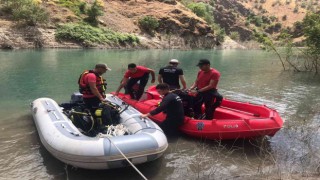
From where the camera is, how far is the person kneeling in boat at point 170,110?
7371 mm

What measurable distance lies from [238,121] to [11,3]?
37.5 meters

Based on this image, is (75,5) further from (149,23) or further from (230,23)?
(230,23)

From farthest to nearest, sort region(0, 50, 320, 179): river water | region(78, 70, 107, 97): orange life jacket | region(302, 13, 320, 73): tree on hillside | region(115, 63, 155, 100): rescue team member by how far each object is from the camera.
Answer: region(302, 13, 320, 73): tree on hillside < region(115, 63, 155, 100): rescue team member < region(78, 70, 107, 97): orange life jacket < region(0, 50, 320, 179): river water

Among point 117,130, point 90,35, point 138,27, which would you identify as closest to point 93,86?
point 117,130

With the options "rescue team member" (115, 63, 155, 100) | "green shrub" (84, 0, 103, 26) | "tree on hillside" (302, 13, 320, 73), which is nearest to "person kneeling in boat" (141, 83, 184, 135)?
"rescue team member" (115, 63, 155, 100)

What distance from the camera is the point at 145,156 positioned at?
19.6 feet

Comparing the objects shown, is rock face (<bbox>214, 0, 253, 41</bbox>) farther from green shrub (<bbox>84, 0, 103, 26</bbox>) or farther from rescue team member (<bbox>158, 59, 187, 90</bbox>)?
rescue team member (<bbox>158, 59, 187, 90</bbox>)

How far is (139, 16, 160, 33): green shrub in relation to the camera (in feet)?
170

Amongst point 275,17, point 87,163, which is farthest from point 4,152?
point 275,17

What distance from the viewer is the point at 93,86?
23.6 ft

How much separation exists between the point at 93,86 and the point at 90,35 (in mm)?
36088

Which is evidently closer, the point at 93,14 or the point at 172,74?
the point at 172,74

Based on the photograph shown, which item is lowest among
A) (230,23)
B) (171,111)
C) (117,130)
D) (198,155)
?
(198,155)

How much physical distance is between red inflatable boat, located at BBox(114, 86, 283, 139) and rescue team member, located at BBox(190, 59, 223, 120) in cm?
55
